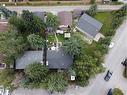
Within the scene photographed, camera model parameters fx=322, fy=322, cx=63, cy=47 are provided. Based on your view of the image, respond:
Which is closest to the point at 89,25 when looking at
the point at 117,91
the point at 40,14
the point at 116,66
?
the point at 116,66

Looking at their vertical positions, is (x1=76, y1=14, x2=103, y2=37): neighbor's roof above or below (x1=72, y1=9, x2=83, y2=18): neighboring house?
below

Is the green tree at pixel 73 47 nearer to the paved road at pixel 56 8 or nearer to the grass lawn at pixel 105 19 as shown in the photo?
the grass lawn at pixel 105 19

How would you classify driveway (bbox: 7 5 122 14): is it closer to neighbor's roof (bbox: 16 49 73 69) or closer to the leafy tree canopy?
the leafy tree canopy

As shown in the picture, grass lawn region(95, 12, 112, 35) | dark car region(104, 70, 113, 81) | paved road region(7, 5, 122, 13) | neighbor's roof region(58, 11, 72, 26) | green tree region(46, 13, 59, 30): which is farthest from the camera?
paved road region(7, 5, 122, 13)

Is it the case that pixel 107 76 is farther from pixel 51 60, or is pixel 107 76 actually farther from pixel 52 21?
pixel 52 21

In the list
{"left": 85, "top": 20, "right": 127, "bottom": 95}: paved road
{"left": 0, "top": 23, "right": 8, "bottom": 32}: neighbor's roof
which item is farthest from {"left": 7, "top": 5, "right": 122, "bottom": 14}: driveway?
{"left": 0, "top": 23, "right": 8, "bottom": 32}: neighbor's roof

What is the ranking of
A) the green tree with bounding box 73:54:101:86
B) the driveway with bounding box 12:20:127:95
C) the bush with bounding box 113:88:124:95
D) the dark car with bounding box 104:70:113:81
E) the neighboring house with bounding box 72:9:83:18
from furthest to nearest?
the neighboring house with bounding box 72:9:83:18, the dark car with bounding box 104:70:113:81, the driveway with bounding box 12:20:127:95, the green tree with bounding box 73:54:101:86, the bush with bounding box 113:88:124:95

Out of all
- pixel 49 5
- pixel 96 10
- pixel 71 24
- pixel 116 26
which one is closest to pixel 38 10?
pixel 49 5
